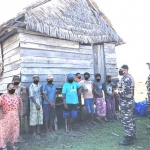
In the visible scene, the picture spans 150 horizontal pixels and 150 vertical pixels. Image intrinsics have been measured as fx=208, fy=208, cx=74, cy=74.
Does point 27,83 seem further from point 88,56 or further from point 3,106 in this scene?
point 88,56

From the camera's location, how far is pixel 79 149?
5.51m

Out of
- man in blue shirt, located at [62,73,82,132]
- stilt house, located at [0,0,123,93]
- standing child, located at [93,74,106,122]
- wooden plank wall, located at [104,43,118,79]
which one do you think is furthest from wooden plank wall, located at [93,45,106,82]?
man in blue shirt, located at [62,73,82,132]

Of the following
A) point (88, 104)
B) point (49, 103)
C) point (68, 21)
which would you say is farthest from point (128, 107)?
point (68, 21)

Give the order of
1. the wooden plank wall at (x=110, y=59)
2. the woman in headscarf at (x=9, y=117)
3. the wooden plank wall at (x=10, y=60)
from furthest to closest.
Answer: the wooden plank wall at (x=110, y=59)
the wooden plank wall at (x=10, y=60)
the woman in headscarf at (x=9, y=117)

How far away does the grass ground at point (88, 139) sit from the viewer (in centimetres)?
566

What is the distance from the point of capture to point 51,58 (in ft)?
27.5

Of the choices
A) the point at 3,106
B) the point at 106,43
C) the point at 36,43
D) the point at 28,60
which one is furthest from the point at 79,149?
the point at 106,43

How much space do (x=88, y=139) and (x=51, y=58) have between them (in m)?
3.59

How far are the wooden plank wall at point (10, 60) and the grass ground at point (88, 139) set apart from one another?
256cm

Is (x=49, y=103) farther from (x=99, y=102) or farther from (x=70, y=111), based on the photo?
(x=99, y=102)

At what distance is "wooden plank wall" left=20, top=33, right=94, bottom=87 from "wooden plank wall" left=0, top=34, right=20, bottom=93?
0.31m

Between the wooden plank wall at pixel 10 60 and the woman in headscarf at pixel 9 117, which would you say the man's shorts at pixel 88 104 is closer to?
the wooden plank wall at pixel 10 60

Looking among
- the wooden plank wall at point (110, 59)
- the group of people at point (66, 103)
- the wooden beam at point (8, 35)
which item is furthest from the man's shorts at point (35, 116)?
the wooden plank wall at point (110, 59)

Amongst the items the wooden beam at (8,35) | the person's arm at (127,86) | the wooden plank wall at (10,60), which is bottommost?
the person's arm at (127,86)
